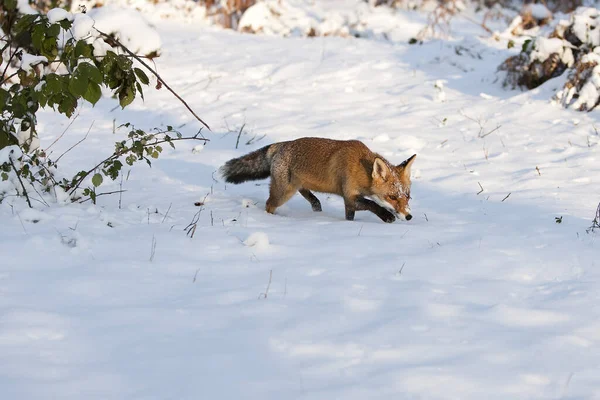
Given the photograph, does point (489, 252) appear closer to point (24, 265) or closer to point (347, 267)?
point (347, 267)

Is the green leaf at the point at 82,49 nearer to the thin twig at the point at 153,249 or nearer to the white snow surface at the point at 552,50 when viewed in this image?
the thin twig at the point at 153,249

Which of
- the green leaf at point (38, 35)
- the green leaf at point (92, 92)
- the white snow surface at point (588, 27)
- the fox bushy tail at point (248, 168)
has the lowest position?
the fox bushy tail at point (248, 168)

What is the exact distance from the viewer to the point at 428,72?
12469mm

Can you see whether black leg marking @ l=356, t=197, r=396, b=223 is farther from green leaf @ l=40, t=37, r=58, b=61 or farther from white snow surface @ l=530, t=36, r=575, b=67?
white snow surface @ l=530, t=36, r=575, b=67

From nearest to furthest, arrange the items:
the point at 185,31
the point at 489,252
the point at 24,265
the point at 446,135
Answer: the point at 24,265
the point at 489,252
the point at 446,135
the point at 185,31

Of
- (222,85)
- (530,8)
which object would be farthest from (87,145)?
(530,8)

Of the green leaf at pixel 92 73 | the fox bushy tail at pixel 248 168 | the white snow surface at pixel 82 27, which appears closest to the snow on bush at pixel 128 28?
the fox bushy tail at pixel 248 168

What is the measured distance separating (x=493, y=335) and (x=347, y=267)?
1.32 metres

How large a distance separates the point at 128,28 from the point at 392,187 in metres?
7.28

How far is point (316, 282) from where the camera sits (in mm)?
4449

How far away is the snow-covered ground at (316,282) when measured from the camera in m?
3.24

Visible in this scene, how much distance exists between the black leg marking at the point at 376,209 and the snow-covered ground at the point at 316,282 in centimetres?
36

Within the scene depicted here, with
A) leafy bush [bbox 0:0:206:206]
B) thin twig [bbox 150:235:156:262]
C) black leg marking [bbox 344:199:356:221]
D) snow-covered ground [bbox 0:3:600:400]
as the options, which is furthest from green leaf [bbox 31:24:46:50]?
black leg marking [bbox 344:199:356:221]

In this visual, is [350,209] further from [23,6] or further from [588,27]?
[23,6]
